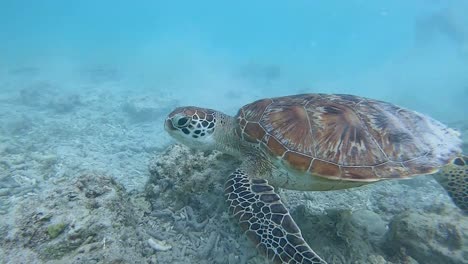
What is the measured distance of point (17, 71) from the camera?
→ 26.2 meters

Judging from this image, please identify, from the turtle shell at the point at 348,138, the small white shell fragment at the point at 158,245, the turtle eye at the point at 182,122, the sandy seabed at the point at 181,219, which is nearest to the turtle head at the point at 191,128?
the turtle eye at the point at 182,122

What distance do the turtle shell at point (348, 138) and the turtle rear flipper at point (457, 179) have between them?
0.17m

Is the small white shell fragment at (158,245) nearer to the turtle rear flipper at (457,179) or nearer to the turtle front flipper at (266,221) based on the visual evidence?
the turtle front flipper at (266,221)

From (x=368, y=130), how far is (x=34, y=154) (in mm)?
7735

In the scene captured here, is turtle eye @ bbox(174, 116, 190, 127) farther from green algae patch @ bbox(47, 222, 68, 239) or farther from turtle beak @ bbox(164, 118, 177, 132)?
green algae patch @ bbox(47, 222, 68, 239)

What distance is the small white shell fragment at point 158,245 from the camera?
283 cm

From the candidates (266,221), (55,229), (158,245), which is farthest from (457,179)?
(55,229)

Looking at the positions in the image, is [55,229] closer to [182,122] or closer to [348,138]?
[182,122]

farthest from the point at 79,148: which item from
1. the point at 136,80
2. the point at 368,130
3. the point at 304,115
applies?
the point at 136,80

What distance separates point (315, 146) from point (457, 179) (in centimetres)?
194

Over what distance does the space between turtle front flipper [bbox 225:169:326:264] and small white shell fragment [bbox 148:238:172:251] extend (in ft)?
2.48

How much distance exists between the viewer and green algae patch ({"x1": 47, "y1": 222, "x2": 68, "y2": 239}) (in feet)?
6.94

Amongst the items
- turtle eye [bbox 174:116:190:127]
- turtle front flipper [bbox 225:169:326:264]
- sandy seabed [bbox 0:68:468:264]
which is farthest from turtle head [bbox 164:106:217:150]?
turtle front flipper [bbox 225:169:326:264]

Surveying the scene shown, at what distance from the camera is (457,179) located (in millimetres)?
3547
